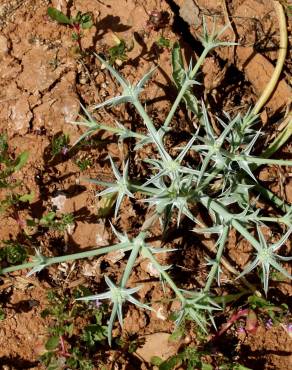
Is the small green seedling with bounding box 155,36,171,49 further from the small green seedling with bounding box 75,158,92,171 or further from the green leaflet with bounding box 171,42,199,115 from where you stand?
the small green seedling with bounding box 75,158,92,171

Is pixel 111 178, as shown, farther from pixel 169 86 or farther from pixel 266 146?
pixel 266 146

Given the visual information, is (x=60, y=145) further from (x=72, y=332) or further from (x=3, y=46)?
(x=72, y=332)

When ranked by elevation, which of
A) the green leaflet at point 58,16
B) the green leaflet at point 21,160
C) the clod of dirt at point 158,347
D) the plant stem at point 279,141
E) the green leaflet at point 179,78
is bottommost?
the clod of dirt at point 158,347

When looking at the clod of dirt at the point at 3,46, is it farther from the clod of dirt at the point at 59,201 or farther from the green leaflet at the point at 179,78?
the green leaflet at the point at 179,78

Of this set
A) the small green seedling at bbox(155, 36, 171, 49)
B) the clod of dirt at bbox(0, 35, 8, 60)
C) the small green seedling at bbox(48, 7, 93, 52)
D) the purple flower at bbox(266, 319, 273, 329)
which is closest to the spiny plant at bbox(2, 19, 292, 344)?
the small green seedling at bbox(155, 36, 171, 49)

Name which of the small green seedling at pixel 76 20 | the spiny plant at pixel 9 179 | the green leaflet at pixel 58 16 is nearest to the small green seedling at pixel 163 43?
the small green seedling at pixel 76 20

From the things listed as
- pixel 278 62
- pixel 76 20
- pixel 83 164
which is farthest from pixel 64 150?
pixel 278 62

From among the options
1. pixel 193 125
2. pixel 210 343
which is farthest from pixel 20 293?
pixel 193 125
